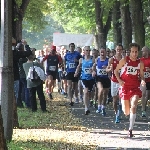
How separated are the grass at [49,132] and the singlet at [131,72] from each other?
1.59 m

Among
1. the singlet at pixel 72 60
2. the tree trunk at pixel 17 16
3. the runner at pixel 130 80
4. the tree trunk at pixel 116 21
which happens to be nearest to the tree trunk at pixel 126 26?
the tree trunk at pixel 116 21

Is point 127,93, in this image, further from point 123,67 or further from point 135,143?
point 135,143

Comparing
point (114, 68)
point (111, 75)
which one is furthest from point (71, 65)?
point (114, 68)

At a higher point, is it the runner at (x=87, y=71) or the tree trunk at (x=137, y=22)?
the tree trunk at (x=137, y=22)

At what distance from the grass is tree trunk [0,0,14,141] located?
0.43m

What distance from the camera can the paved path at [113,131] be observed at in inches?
424

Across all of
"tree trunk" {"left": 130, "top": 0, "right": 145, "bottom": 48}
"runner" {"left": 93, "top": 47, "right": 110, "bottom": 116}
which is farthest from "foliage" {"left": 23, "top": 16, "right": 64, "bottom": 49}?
"runner" {"left": 93, "top": 47, "right": 110, "bottom": 116}

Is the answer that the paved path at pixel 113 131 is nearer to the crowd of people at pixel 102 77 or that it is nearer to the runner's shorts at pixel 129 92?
the crowd of people at pixel 102 77

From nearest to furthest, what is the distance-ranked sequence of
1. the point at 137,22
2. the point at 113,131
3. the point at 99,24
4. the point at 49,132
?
the point at 49,132, the point at 113,131, the point at 137,22, the point at 99,24

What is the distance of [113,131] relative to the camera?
1292cm

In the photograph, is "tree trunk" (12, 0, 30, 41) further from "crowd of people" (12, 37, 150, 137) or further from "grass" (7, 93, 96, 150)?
"grass" (7, 93, 96, 150)

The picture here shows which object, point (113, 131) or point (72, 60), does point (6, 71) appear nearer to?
point (113, 131)

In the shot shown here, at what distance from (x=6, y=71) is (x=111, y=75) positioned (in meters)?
5.79

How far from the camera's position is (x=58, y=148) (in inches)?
399
